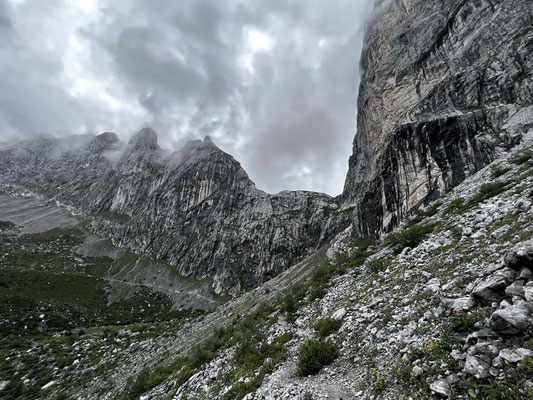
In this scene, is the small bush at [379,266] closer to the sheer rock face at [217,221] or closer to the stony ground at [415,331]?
the stony ground at [415,331]

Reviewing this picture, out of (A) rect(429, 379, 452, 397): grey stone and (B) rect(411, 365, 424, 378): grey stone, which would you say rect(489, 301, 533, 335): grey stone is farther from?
(B) rect(411, 365, 424, 378): grey stone

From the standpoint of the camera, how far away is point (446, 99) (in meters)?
46.3

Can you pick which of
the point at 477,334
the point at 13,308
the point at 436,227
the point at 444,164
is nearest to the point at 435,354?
the point at 477,334

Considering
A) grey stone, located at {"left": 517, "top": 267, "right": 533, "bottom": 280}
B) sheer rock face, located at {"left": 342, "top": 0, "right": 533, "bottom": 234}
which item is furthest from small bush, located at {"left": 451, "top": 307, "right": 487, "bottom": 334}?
sheer rock face, located at {"left": 342, "top": 0, "right": 533, "bottom": 234}

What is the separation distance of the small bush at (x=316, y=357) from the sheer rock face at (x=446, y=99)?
37.4 meters

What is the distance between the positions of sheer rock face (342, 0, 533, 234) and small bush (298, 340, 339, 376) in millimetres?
37360

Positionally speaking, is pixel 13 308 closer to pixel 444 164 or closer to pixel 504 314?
pixel 504 314

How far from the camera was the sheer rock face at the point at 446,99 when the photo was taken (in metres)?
35.7

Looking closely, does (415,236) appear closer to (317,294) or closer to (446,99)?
(317,294)

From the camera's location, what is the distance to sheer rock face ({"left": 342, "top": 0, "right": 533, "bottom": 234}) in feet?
117

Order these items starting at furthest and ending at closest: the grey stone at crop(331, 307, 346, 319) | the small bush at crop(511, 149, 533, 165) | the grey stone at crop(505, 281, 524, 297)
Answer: the small bush at crop(511, 149, 533, 165) < the grey stone at crop(331, 307, 346, 319) < the grey stone at crop(505, 281, 524, 297)

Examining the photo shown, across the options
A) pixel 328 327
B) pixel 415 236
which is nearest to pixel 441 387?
pixel 328 327

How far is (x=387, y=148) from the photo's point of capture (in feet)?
165

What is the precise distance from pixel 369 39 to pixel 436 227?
98.1 metres
